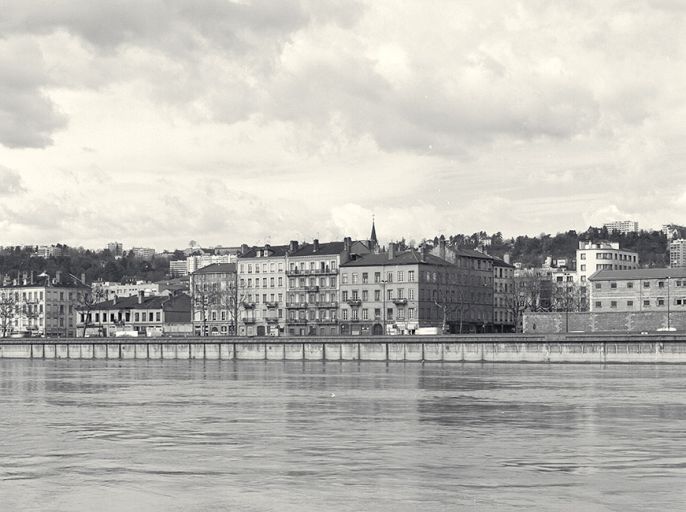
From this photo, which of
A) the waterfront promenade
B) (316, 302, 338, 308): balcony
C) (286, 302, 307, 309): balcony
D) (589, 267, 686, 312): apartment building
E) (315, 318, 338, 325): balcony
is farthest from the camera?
(286, 302, 307, 309): balcony

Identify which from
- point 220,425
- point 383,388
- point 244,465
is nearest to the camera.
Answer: point 244,465

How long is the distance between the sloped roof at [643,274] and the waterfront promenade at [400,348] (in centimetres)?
3921

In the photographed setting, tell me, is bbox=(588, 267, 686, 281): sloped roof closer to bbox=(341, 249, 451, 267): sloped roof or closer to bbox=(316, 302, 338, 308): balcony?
bbox=(341, 249, 451, 267): sloped roof

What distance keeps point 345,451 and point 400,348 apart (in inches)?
4037

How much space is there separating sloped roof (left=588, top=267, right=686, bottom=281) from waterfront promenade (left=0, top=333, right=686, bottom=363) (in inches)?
1544

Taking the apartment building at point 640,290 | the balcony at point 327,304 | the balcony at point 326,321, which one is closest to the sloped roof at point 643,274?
the apartment building at point 640,290

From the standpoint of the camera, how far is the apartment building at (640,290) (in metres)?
164

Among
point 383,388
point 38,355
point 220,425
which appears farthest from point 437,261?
point 220,425

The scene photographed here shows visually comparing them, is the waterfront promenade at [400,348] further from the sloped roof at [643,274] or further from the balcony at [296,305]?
the sloped roof at [643,274]

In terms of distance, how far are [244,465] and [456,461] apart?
588 centimetres

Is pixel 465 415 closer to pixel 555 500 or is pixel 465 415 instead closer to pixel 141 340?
pixel 555 500

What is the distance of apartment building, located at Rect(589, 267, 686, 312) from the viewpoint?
16362 cm

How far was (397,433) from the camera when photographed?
41.7 m

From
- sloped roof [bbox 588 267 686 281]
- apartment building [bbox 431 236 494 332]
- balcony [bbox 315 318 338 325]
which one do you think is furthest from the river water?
apartment building [bbox 431 236 494 332]
